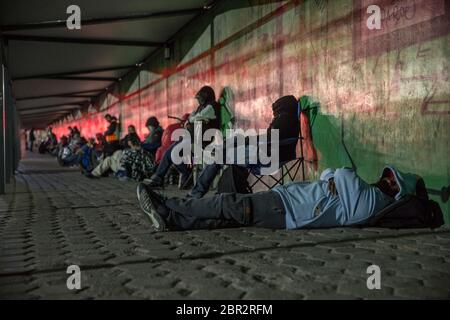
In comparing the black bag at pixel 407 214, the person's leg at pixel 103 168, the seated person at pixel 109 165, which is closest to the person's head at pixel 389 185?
the black bag at pixel 407 214

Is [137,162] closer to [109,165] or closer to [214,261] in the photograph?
[109,165]

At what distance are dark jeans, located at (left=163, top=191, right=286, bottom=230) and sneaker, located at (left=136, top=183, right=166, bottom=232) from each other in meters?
0.11

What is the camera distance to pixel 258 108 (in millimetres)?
8469

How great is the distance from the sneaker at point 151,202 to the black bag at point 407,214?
203 centimetres

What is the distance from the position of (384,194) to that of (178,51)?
9438 millimetres

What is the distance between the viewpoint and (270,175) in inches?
284

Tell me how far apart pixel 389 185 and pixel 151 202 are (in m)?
Answer: 2.32

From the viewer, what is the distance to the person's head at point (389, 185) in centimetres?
447

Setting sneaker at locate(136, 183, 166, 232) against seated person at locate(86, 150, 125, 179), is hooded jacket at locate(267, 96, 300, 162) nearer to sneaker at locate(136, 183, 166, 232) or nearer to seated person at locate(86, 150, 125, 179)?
sneaker at locate(136, 183, 166, 232)

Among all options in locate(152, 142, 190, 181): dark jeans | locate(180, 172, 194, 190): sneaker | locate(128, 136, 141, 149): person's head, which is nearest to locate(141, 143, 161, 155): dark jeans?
locate(128, 136, 141, 149): person's head

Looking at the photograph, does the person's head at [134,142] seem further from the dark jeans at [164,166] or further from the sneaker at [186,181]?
the dark jeans at [164,166]

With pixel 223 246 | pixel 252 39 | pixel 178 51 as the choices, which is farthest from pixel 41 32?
pixel 223 246
